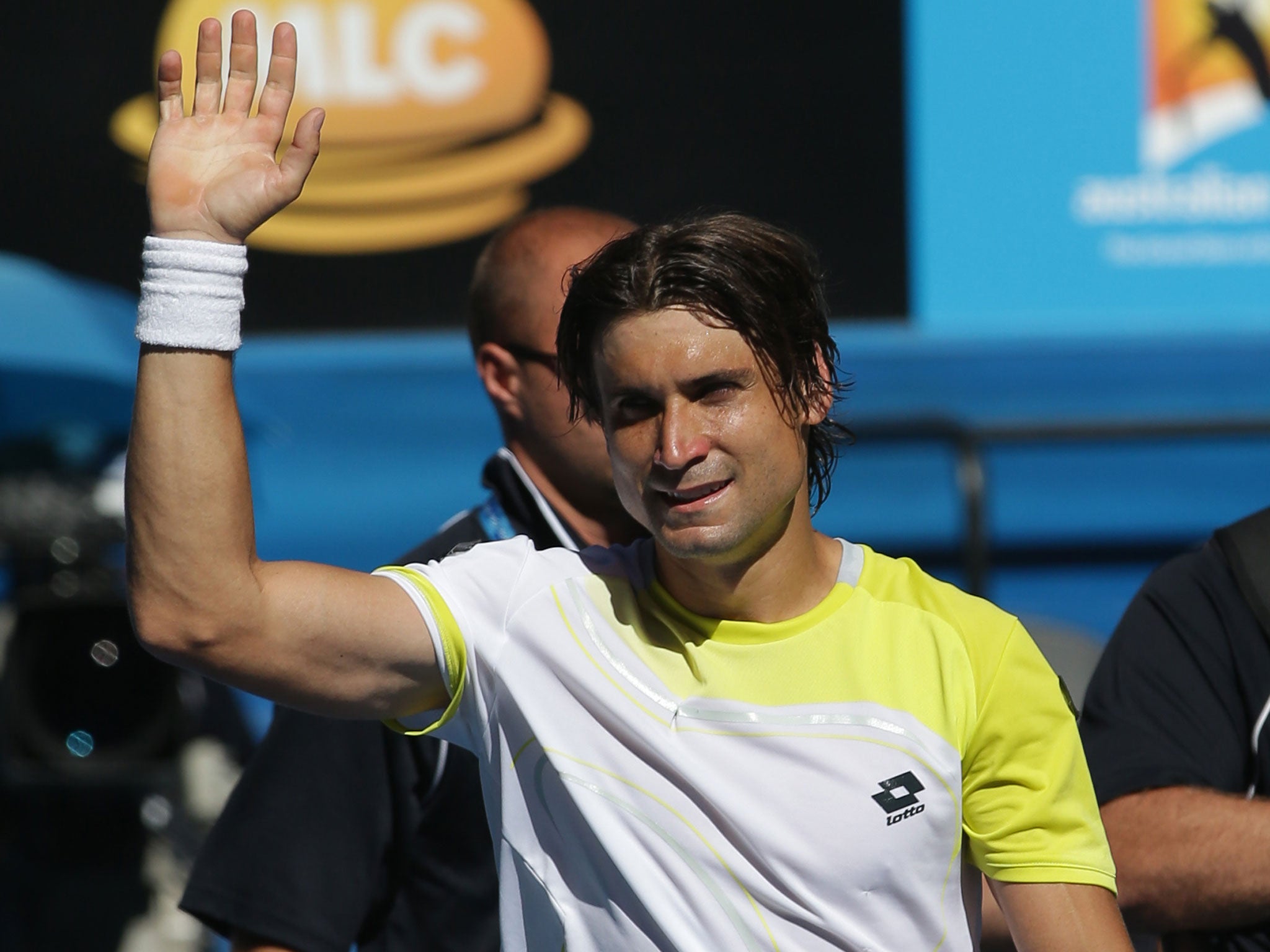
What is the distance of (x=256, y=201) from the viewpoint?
1.22 metres

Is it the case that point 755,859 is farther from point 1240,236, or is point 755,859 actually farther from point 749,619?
point 1240,236

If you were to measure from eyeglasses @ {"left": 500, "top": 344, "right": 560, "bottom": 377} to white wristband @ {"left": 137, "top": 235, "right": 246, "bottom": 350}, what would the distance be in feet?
2.30

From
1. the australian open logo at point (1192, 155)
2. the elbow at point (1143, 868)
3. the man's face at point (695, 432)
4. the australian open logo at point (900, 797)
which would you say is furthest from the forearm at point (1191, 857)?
the australian open logo at point (1192, 155)

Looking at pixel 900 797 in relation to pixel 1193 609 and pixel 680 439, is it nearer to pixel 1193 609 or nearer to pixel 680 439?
pixel 680 439

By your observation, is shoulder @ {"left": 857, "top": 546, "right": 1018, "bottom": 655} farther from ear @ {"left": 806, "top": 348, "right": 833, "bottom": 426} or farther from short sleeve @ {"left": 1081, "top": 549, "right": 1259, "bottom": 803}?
short sleeve @ {"left": 1081, "top": 549, "right": 1259, "bottom": 803}

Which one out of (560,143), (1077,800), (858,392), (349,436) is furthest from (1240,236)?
(1077,800)

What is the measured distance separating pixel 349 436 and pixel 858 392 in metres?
1.12

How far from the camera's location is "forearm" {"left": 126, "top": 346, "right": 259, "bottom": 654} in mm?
1170

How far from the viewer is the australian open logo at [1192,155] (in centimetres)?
349

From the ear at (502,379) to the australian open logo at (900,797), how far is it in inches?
31.9

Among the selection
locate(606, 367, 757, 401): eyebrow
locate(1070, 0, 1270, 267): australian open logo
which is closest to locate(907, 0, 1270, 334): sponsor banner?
locate(1070, 0, 1270, 267): australian open logo

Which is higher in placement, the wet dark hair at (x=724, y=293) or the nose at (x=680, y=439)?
the wet dark hair at (x=724, y=293)

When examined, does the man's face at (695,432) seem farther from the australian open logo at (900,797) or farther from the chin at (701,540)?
the australian open logo at (900,797)

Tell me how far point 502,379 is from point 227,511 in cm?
81
